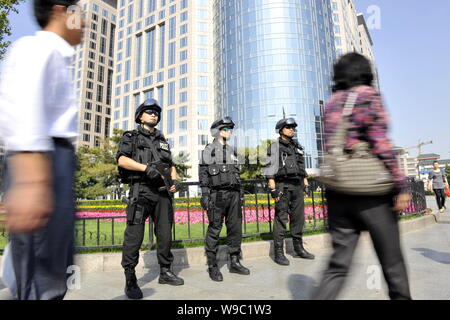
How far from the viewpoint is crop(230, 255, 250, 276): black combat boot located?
366 cm

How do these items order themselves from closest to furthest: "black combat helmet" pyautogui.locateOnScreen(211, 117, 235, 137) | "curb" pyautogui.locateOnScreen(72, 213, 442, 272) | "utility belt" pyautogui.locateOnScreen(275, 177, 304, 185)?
"curb" pyautogui.locateOnScreen(72, 213, 442, 272)
"black combat helmet" pyautogui.locateOnScreen(211, 117, 235, 137)
"utility belt" pyautogui.locateOnScreen(275, 177, 304, 185)

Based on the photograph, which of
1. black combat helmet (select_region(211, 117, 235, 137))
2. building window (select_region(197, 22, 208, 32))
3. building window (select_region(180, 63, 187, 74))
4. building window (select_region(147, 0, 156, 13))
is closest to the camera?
black combat helmet (select_region(211, 117, 235, 137))

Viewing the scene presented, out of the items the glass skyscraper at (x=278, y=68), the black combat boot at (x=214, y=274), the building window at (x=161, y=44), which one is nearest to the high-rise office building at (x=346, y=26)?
the glass skyscraper at (x=278, y=68)

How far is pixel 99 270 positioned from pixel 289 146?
3.34 metres

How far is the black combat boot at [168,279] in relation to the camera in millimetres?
3274

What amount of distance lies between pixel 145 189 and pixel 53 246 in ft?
6.67

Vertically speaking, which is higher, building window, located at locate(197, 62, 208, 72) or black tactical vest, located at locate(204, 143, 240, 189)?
building window, located at locate(197, 62, 208, 72)

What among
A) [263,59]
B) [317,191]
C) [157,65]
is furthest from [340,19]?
[317,191]

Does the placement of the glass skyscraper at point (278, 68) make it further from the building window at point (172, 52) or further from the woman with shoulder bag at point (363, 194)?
the woman with shoulder bag at point (363, 194)

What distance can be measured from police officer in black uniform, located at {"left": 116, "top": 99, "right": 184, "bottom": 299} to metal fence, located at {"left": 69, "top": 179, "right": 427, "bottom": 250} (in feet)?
1.83

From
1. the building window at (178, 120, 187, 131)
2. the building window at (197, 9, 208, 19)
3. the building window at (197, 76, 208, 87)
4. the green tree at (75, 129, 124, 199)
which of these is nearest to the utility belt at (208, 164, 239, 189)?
the green tree at (75, 129, 124, 199)

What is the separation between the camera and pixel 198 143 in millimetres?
54531

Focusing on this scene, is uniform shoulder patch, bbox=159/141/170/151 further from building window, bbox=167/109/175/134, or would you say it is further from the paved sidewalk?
building window, bbox=167/109/175/134
